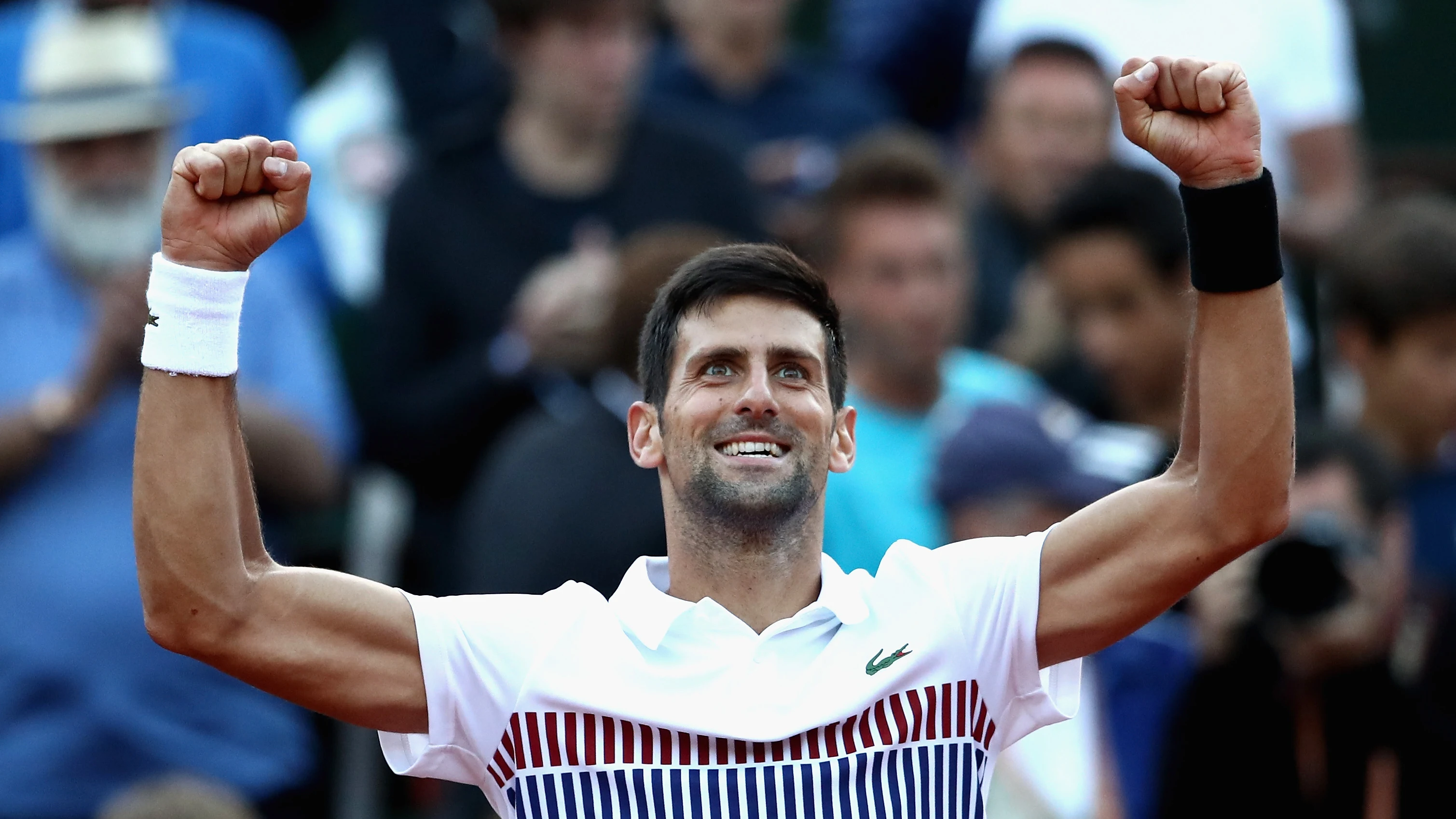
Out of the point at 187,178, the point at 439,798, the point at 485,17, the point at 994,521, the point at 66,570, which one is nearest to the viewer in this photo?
the point at 187,178

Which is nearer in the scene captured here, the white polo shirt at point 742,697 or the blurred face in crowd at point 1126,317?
the white polo shirt at point 742,697

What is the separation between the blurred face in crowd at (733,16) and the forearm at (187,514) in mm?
4544

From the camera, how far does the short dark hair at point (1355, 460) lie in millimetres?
5496

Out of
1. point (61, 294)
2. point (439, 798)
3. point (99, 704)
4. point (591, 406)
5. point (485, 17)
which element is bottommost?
point (439, 798)

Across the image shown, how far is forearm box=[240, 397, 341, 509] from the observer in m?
5.65

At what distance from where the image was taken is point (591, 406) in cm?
529

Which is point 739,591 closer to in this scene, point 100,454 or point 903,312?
point 903,312

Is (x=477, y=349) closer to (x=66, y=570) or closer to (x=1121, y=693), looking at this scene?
(x=66, y=570)

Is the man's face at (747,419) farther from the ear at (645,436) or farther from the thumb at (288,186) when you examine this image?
the thumb at (288,186)

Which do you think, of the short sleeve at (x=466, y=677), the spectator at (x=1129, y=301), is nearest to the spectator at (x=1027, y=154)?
the spectator at (x=1129, y=301)

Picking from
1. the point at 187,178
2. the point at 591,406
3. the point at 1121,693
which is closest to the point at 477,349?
the point at 591,406

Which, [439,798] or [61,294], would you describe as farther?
[439,798]

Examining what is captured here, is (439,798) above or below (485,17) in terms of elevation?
below

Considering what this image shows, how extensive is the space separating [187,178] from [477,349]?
10.0 feet
